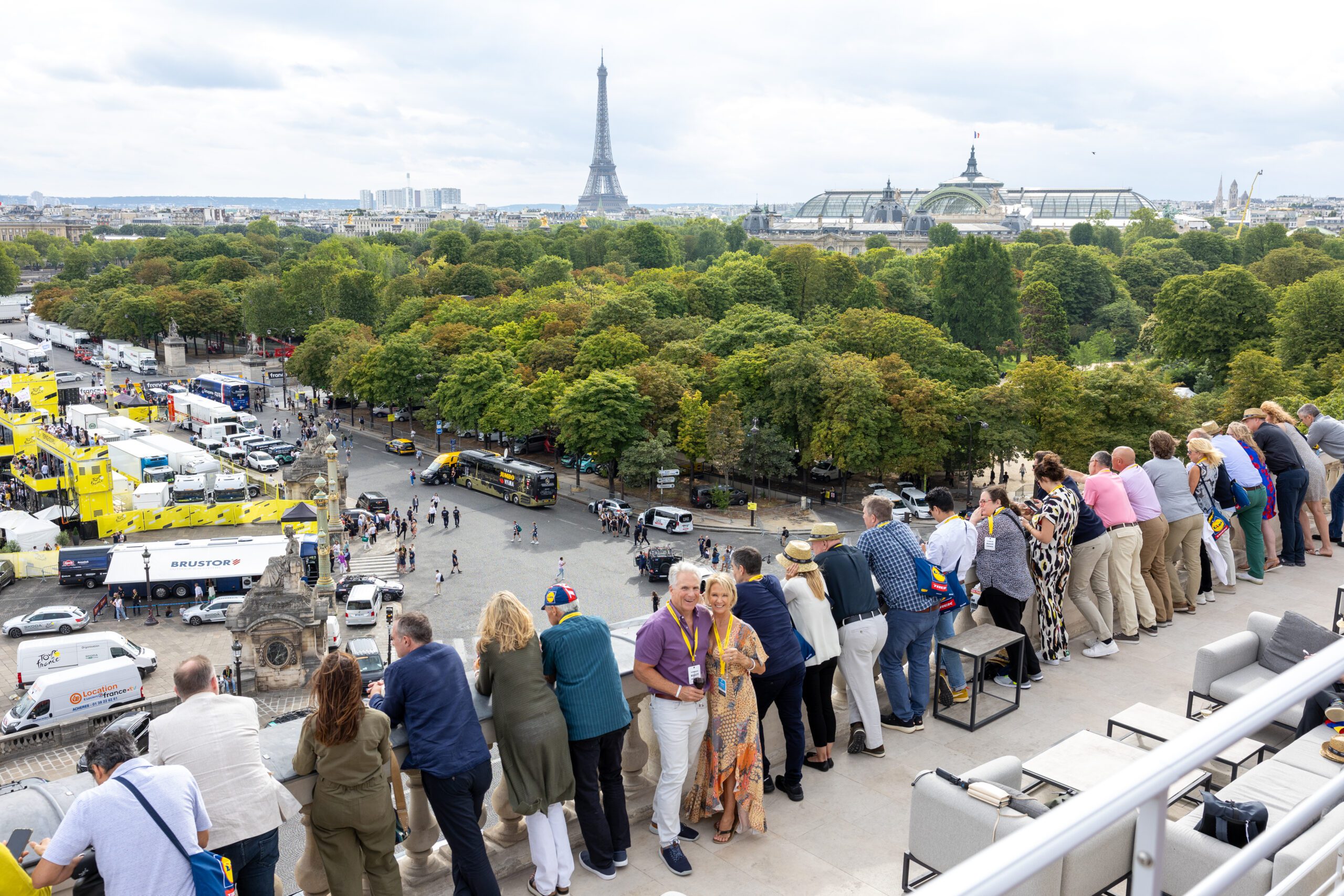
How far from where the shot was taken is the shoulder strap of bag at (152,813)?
3566 mm

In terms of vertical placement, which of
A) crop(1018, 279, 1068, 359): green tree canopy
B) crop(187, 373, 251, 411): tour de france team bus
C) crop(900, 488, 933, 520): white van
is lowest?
crop(900, 488, 933, 520): white van

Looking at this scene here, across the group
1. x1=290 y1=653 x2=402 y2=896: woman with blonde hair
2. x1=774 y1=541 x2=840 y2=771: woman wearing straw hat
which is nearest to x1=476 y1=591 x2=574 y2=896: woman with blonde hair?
x1=290 y1=653 x2=402 y2=896: woman with blonde hair

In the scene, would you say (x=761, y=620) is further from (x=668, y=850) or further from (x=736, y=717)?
(x=668, y=850)

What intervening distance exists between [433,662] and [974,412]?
1380 inches

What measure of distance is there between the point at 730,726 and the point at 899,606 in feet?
5.61

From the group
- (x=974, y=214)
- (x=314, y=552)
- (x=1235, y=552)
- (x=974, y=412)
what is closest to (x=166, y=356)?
(x=314, y=552)

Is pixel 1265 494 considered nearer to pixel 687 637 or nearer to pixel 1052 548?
pixel 1052 548

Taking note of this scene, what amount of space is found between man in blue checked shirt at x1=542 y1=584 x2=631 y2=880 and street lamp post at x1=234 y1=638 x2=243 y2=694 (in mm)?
21154

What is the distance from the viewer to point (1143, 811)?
6.05 feet

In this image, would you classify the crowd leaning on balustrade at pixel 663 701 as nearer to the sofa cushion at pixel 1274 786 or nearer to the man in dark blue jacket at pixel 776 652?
the man in dark blue jacket at pixel 776 652

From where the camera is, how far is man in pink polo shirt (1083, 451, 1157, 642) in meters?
8.36

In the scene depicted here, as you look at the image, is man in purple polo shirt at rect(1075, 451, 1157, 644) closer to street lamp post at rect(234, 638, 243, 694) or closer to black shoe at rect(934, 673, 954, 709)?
black shoe at rect(934, 673, 954, 709)

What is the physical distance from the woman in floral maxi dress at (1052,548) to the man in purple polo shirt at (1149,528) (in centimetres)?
101

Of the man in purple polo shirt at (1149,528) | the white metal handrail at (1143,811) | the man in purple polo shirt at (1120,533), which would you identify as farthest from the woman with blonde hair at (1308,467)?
the white metal handrail at (1143,811)
